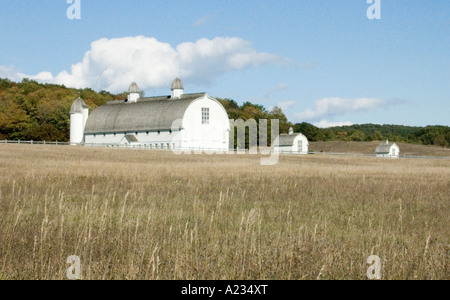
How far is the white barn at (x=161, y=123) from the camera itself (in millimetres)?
72375

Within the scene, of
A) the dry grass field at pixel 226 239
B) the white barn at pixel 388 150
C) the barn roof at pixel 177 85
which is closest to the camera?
the dry grass field at pixel 226 239

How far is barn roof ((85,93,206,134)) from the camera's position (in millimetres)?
73269

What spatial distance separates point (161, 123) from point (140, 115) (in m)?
4.96

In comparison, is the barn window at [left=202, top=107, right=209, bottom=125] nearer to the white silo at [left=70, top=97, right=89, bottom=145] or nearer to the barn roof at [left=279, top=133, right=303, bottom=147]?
the white silo at [left=70, top=97, right=89, bottom=145]

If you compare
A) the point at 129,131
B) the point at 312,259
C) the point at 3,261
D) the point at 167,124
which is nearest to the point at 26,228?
the point at 3,261

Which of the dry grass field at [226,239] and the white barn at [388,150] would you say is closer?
the dry grass field at [226,239]

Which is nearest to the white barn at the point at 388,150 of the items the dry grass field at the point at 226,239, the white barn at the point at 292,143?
the white barn at the point at 292,143

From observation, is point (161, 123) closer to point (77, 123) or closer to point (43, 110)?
point (77, 123)

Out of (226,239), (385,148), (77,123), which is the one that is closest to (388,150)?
(385,148)

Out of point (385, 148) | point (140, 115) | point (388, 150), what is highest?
point (140, 115)

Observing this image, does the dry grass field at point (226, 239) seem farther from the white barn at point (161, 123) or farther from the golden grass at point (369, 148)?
the golden grass at point (369, 148)

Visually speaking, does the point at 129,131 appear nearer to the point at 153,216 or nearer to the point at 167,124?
the point at 167,124

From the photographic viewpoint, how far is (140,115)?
7700 centimetres

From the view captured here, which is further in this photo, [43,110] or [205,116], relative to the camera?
[43,110]
